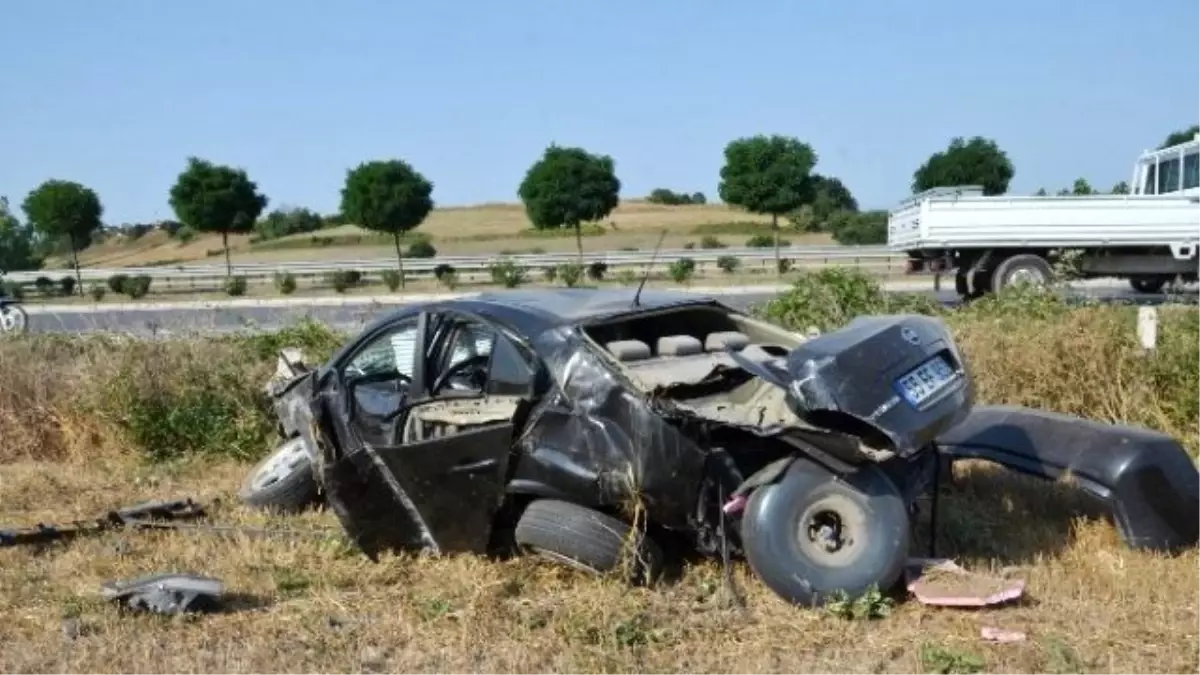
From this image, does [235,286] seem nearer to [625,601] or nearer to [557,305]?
[557,305]

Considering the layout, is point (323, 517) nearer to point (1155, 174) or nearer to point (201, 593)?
point (201, 593)

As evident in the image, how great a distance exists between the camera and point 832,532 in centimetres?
518

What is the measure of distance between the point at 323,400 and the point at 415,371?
64cm

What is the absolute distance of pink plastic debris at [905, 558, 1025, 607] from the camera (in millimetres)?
5016

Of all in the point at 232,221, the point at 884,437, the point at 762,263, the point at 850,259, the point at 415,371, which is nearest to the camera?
the point at 884,437

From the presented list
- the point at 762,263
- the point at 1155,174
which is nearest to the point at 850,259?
the point at 762,263

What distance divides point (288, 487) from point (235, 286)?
93.8 feet

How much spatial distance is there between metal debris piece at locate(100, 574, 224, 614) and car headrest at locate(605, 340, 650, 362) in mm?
2023

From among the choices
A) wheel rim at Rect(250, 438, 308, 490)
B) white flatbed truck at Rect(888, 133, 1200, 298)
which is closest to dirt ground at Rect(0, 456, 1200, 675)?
wheel rim at Rect(250, 438, 308, 490)

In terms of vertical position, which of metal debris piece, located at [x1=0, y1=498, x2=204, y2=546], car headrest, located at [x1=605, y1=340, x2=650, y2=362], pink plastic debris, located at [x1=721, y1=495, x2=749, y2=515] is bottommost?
metal debris piece, located at [x1=0, y1=498, x2=204, y2=546]

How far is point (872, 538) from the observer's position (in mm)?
5098

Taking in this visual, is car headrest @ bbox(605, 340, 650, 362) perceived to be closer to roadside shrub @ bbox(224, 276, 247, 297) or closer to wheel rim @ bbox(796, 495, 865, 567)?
wheel rim @ bbox(796, 495, 865, 567)

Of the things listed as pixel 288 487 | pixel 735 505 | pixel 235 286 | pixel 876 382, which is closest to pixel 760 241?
pixel 235 286

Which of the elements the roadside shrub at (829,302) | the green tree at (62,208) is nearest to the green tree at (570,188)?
the green tree at (62,208)
